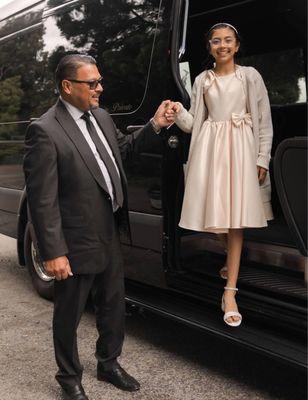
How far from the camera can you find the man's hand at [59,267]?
2703 mm

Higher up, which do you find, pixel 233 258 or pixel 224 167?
pixel 224 167

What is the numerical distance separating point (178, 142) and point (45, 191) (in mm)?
902

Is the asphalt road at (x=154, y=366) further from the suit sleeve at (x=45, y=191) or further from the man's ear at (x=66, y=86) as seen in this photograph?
the man's ear at (x=66, y=86)

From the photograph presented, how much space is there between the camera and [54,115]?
2.78m

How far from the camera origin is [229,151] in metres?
2.95

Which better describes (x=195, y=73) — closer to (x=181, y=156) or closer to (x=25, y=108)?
(x=181, y=156)

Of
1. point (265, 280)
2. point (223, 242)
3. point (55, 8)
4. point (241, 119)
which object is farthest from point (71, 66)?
point (55, 8)

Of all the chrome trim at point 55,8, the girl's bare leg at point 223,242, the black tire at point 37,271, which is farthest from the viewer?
the black tire at point 37,271

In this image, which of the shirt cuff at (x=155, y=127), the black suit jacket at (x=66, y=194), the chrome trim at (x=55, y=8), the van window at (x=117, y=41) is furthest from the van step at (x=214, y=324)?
the chrome trim at (x=55, y=8)

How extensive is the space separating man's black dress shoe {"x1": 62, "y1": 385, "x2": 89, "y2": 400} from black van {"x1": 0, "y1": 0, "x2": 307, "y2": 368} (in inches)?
25.2

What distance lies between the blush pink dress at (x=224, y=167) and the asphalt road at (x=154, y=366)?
869mm

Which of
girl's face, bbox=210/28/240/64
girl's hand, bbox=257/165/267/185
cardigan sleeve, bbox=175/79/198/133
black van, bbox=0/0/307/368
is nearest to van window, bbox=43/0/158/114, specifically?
black van, bbox=0/0/307/368

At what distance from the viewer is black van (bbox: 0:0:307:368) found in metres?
2.76

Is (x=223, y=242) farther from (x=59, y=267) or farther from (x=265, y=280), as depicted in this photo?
(x=59, y=267)
